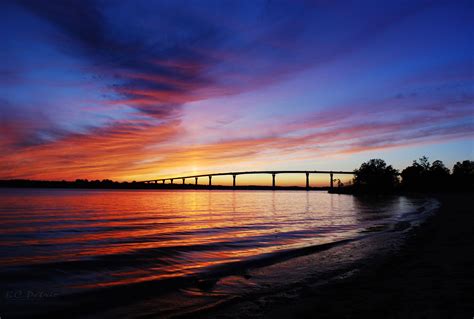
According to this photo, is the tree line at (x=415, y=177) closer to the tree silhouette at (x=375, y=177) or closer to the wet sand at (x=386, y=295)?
the tree silhouette at (x=375, y=177)

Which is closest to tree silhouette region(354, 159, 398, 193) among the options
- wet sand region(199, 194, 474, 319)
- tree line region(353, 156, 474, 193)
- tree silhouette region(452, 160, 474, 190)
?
tree line region(353, 156, 474, 193)

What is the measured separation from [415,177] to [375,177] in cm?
2676

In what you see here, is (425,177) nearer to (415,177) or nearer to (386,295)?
(415,177)

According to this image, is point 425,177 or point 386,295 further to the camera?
point 425,177

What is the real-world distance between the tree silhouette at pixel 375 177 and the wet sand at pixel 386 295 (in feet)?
587

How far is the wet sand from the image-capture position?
6.57 m

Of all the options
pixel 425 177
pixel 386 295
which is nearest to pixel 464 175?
pixel 425 177

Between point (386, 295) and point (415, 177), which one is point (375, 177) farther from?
point (386, 295)

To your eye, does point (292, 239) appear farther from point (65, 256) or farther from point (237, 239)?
point (65, 256)

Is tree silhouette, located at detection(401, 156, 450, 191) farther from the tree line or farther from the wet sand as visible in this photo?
the wet sand

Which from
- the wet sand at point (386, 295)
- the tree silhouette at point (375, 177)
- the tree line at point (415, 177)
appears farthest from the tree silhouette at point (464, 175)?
the wet sand at point (386, 295)

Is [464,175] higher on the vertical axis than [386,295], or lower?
higher

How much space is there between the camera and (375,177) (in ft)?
582

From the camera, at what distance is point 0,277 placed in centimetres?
1023
